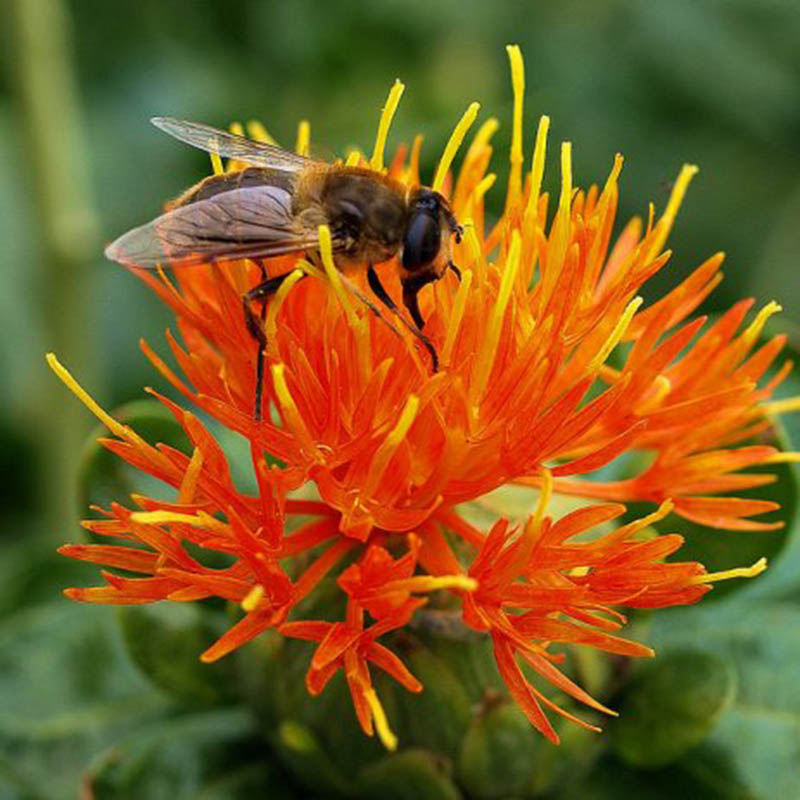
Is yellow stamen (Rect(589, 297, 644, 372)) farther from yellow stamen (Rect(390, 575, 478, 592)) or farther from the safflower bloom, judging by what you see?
yellow stamen (Rect(390, 575, 478, 592))

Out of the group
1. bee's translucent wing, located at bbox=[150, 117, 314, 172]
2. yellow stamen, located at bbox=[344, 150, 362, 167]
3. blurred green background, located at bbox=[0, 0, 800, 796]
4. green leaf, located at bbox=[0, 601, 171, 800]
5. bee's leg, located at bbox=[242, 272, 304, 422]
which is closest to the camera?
bee's leg, located at bbox=[242, 272, 304, 422]

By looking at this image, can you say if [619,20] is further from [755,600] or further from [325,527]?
[325,527]

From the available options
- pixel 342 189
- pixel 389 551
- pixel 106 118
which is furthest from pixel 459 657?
pixel 106 118

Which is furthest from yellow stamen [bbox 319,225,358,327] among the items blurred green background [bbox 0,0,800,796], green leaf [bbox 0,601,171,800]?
blurred green background [bbox 0,0,800,796]

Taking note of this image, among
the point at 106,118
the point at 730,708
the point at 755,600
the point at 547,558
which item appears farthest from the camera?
the point at 106,118

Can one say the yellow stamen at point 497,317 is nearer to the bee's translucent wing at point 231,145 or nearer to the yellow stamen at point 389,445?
the yellow stamen at point 389,445

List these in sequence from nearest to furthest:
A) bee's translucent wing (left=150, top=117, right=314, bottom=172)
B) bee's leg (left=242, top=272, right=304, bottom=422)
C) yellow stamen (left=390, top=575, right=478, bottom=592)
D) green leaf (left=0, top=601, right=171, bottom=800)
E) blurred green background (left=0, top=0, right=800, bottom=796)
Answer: yellow stamen (left=390, top=575, right=478, bottom=592) → bee's leg (left=242, top=272, right=304, bottom=422) → bee's translucent wing (left=150, top=117, right=314, bottom=172) → green leaf (left=0, top=601, right=171, bottom=800) → blurred green background (left=0, top=0, right=800, bottom=796)
